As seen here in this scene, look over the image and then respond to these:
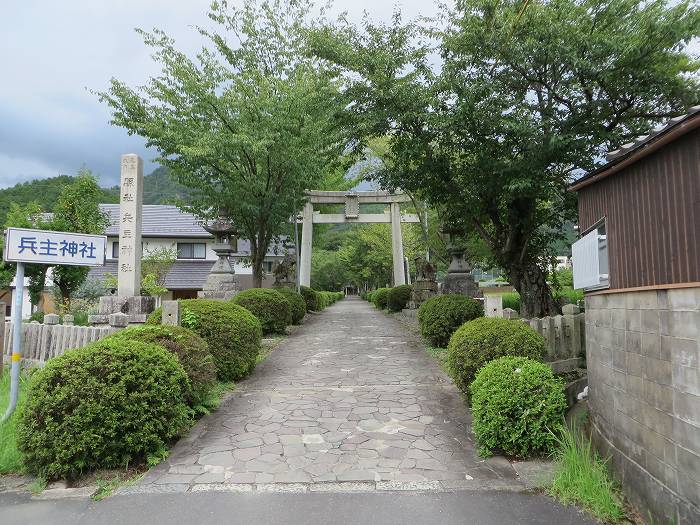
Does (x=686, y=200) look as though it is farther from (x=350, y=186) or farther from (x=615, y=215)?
(x=350, y=186)

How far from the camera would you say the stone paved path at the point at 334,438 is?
3.78 m

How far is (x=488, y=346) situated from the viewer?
562 centimetres

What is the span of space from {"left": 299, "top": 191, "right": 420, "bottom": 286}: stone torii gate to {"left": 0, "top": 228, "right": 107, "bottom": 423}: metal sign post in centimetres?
1865

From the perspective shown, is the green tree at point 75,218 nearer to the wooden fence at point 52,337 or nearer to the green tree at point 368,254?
the wooden fence at point 52,337

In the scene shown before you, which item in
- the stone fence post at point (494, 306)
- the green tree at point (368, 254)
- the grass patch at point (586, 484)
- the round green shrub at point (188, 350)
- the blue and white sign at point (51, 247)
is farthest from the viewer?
the green tree at point (368, 254)

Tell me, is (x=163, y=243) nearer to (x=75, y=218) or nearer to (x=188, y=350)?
(x=75, y=218)

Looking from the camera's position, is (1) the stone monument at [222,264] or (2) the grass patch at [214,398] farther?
(1) the stone monument at [222,264]

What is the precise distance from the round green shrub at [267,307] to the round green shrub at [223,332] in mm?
3954

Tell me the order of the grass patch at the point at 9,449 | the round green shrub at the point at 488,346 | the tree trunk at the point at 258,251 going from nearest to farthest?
the grass patch at the point at 9,449
the round green shrub at the point at 488,346
the tree trunk at the point at 258,251

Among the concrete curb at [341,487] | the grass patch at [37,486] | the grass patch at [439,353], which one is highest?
the grass patch at [439,353]

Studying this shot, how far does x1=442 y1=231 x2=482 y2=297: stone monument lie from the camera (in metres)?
13.8

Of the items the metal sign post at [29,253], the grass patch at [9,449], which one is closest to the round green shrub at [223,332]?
the metal sign post at [29,253]

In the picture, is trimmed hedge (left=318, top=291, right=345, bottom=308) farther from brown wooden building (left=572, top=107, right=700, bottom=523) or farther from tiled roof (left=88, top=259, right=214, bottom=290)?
brown wooden building (left=572, top=107, right=700, bottom=523)

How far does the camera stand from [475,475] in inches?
153
